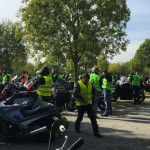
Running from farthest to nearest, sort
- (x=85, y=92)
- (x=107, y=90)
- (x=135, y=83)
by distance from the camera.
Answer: (x=135, y=83)
(x=107, y=90)
(x=85, y=92)

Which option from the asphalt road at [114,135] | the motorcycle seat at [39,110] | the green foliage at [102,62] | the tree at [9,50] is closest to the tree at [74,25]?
the green foliage at [102,62]

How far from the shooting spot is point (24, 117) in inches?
317

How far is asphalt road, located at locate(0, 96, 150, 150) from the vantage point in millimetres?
8148

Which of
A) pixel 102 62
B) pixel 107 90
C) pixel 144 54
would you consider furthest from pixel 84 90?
pixel 144 54

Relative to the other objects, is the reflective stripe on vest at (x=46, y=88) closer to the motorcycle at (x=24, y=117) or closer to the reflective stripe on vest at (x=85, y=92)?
the reflective stripe on vest at (x=85, y=92)

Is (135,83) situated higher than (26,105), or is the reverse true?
(135,83)

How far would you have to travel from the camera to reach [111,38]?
21.3 meters

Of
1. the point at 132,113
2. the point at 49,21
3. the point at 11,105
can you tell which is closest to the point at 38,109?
the point at 11,105

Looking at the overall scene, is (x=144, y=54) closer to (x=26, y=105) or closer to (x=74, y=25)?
(x=74, y=25)

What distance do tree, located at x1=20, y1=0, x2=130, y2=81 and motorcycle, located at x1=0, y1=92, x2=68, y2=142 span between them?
38.9ft

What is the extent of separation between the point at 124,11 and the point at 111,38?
173cm

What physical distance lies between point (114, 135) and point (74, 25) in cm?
1147

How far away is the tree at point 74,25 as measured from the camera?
1983 cm

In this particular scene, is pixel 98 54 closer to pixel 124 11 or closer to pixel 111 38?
pixel 111 38
